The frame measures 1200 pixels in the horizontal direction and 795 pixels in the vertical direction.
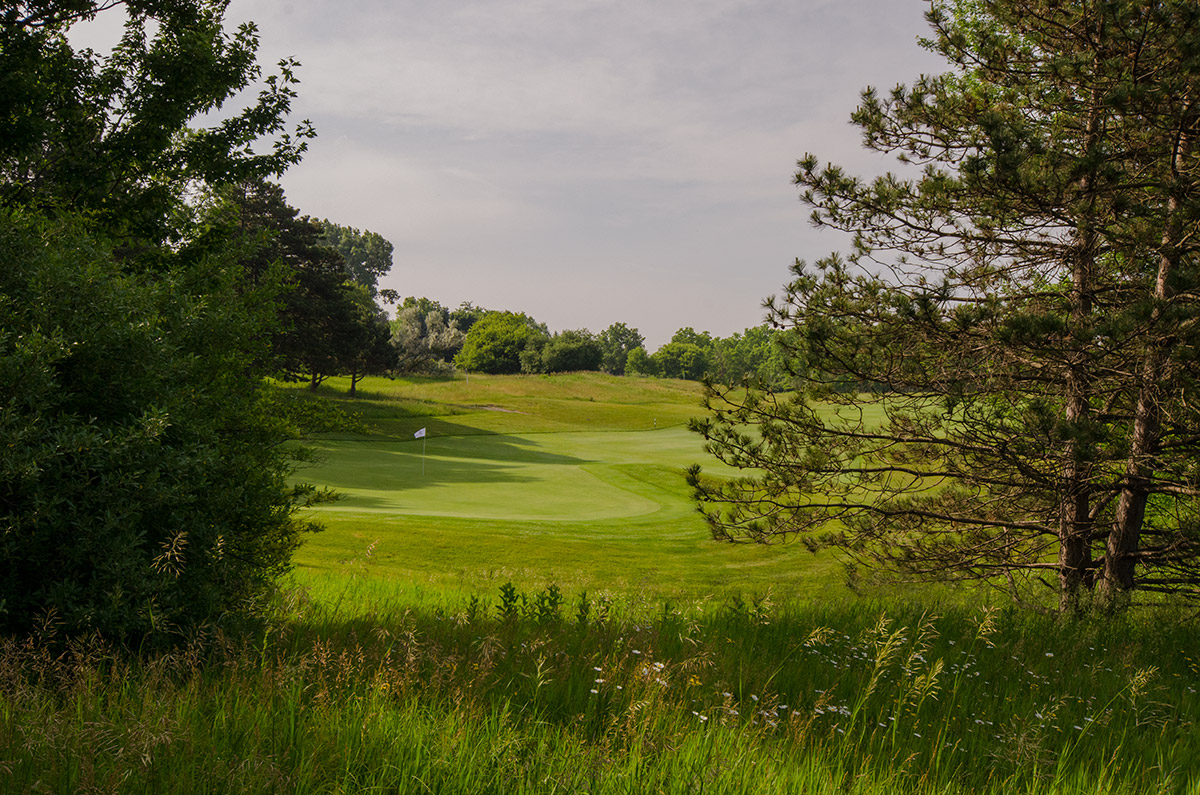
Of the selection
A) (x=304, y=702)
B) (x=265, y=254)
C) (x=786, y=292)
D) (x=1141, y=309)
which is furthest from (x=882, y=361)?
(x=265, y=254)

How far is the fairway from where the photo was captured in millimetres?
10898

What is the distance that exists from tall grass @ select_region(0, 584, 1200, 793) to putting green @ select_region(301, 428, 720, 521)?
11268 mm

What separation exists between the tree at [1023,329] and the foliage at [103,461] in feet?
15.5

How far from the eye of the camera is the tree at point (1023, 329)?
6.12 meters

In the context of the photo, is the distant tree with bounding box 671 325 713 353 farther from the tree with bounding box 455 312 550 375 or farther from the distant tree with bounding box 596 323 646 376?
the tree with bounding box 455 312 550 375

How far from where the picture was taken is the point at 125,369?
4078mm

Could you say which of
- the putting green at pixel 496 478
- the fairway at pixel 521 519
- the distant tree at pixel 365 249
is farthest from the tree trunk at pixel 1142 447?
the distant tree at pixel 365 249

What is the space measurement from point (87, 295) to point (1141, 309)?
7.10 m

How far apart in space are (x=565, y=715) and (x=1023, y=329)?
15.5 feet

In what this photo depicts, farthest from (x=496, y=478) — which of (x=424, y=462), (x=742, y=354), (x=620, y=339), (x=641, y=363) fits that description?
(x=620, y=339)

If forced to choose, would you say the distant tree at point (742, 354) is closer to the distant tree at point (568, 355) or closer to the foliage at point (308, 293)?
the distant tree at point (568, 355)

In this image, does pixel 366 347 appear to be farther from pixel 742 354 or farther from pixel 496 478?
pixel 742 354

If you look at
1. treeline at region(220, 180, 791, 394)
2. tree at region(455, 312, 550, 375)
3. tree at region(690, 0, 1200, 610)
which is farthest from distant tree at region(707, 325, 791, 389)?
tree at region(690, 0, 1200, 610)

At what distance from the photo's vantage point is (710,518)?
25.4 ft
